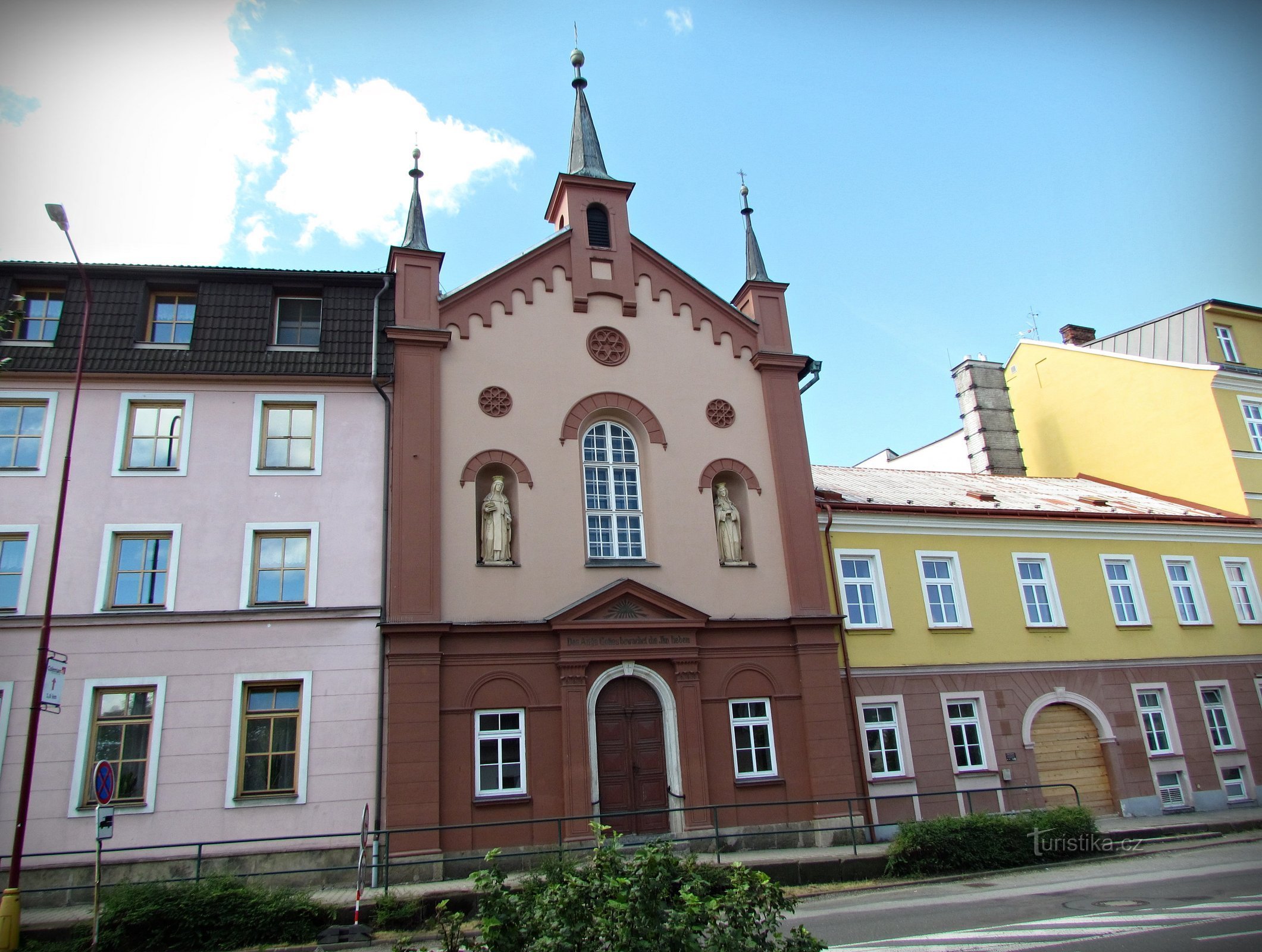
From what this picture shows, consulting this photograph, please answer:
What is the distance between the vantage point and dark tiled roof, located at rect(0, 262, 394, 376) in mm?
18828

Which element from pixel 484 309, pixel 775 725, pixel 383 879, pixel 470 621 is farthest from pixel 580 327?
pixel 383 879

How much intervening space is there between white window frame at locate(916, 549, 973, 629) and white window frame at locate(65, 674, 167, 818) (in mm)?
16815

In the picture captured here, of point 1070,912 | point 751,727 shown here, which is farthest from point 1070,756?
point 1070,912

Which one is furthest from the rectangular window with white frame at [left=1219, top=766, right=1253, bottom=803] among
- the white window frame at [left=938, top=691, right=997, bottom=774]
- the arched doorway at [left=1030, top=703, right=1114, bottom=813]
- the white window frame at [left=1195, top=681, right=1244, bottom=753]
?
the white window frame at [left=938, top=691, right=997, bottom=774]

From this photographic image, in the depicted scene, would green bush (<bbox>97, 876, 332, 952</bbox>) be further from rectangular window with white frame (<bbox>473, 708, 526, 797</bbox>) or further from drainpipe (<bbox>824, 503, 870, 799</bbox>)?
drainpipe (<bbox>824, 503, 870, 799</bbox>)

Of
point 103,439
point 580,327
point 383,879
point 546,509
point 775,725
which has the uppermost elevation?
point 580,327

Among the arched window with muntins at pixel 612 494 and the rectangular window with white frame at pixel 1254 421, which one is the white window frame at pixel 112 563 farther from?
the rectangular window with white frame at pixel 1254 421

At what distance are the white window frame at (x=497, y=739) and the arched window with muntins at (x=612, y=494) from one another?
3749 mm

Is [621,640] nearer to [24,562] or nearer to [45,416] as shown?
[24,562]

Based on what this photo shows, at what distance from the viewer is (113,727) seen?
16.7 meters

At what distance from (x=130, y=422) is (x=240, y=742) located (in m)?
6.81

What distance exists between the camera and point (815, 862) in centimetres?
1599

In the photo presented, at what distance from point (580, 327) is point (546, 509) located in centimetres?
452

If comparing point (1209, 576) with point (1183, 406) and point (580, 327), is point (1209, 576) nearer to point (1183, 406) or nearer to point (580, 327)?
point (1183, 406)
